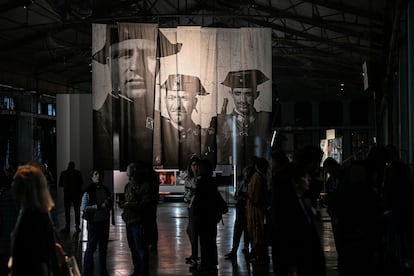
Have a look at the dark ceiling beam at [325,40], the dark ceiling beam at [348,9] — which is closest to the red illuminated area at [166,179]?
the dark ceiling beam at [325,40]

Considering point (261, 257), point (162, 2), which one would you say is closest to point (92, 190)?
point (261, 257)

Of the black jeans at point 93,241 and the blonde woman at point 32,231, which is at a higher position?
the blonde woman at point 32,231

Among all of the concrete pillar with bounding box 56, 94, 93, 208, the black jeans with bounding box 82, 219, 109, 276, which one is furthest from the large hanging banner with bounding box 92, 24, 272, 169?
the concrete pillar with bounding box 56, 94, 93, 208

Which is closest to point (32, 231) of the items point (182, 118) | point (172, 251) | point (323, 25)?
point (172, 251)

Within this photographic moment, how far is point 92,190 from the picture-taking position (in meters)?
10.3

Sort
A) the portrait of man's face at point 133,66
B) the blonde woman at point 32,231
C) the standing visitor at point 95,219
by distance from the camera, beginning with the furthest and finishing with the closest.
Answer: the portrait of man's face at point 133,66, the standing visitor at point 95,219, the blonde woman at point 32,231

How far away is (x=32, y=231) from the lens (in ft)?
18.5

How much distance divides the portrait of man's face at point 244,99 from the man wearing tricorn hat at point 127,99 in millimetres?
1643

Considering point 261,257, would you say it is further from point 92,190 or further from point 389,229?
point 92,190

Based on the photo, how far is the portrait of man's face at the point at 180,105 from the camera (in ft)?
50.3

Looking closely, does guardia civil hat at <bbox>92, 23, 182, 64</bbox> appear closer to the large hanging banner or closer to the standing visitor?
the large hanging banner

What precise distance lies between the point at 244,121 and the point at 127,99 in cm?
233

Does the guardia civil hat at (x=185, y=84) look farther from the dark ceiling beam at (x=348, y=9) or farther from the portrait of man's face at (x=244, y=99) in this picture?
the dark ceiling beam at (x=348, y=9)

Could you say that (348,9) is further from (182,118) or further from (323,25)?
(182,118)
